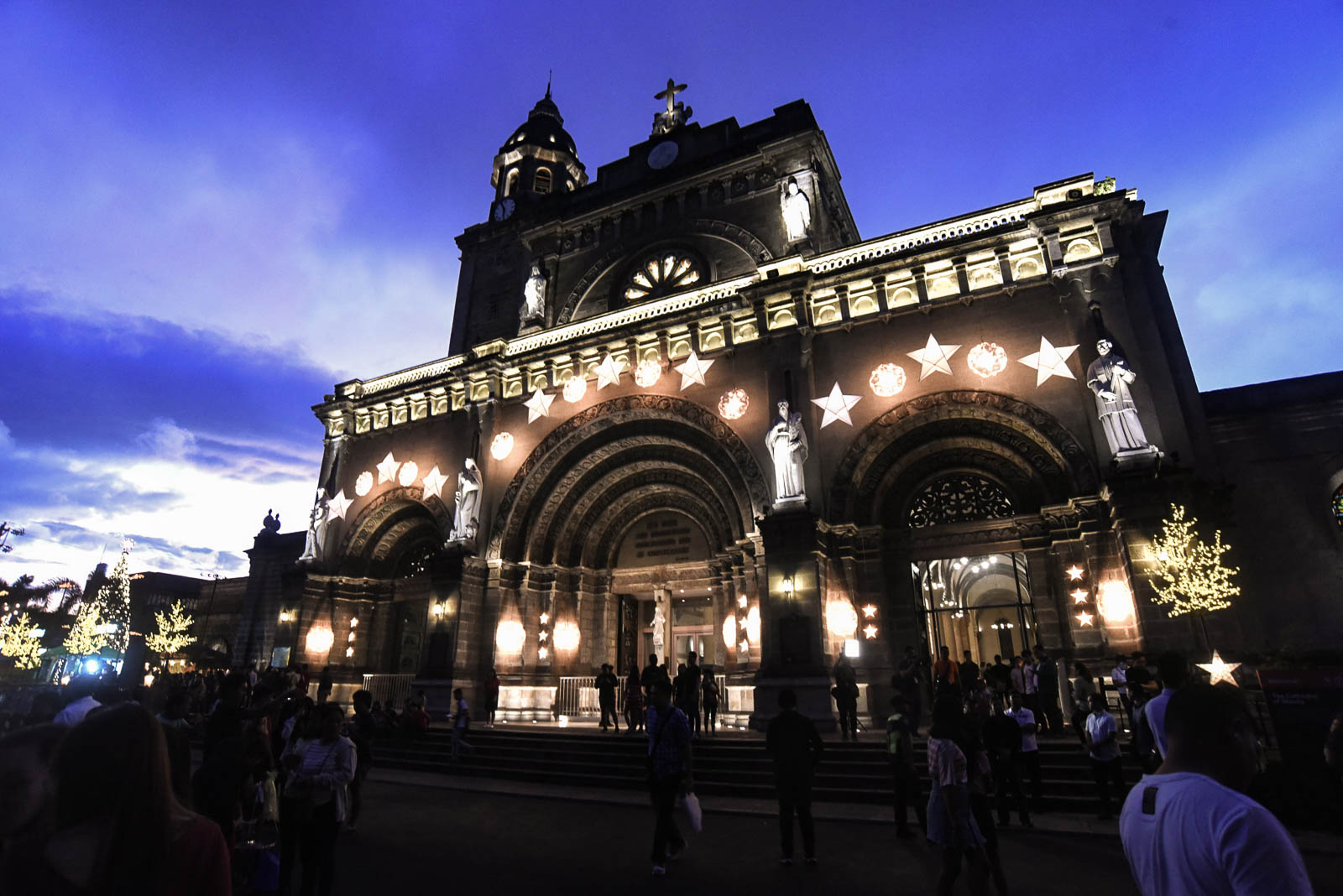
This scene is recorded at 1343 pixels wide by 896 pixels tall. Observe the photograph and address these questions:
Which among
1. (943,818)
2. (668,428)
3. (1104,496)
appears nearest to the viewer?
(943,818)

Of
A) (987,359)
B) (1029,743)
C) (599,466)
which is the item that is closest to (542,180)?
(599,466)

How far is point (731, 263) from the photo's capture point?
24.2 meters

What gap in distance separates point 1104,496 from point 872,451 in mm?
5156

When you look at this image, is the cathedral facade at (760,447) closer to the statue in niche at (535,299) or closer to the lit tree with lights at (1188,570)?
the statue in niche at (535,299)

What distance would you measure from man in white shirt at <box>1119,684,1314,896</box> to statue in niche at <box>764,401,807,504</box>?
14.3 m

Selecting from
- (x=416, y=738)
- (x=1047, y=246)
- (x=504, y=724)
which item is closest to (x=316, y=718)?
(x=416, y=738)

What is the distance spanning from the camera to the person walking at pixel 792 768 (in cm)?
701

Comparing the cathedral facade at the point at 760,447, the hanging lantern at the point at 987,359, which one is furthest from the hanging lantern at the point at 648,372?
the hanging lantern at the point at 987,359

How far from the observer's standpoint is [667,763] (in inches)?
283

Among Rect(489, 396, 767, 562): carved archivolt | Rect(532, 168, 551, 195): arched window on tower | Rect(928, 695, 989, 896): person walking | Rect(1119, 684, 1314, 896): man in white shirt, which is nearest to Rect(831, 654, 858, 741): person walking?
Rect(489, 396, 767, 562): carved archivolt

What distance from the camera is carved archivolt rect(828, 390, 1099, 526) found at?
620 inches

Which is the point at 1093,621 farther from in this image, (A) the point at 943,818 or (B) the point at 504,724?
(B) the point at 504,724

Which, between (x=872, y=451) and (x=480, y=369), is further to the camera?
(x=480, y=369)

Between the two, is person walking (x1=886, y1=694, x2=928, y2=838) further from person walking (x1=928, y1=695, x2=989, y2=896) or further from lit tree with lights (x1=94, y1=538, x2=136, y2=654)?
lit tree with lights (x1=94, y1=538, x2=136, y2=654)
